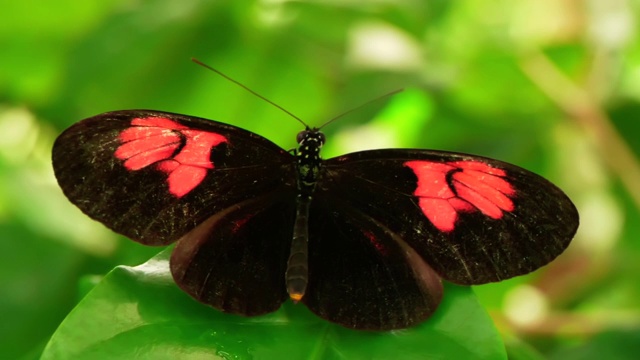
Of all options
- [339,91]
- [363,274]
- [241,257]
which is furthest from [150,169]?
[339,91]

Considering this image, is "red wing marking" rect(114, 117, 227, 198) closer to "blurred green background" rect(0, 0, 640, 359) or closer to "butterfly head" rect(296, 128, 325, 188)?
"butterfly head" rect(296, 128, 325, 188)

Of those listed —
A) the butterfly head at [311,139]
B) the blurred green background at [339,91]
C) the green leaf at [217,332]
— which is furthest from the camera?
the blurred green background at [339,91]

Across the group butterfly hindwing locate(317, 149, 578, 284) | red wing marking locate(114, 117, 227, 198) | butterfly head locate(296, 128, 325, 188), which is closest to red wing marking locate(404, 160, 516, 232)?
butterfly hindwing locate(317, 149, 578, 284)

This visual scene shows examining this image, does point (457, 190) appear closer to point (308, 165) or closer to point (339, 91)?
point (308, 165)

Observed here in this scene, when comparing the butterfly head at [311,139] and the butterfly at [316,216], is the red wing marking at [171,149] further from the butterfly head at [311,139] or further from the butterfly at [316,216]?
the butterfly head at [311,139]

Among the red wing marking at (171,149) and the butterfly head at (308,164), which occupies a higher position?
the butterfly head at (308,164)

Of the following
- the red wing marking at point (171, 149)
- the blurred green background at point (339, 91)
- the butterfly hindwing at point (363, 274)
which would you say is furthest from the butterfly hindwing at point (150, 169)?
the blurred green background at point (339, 91)
